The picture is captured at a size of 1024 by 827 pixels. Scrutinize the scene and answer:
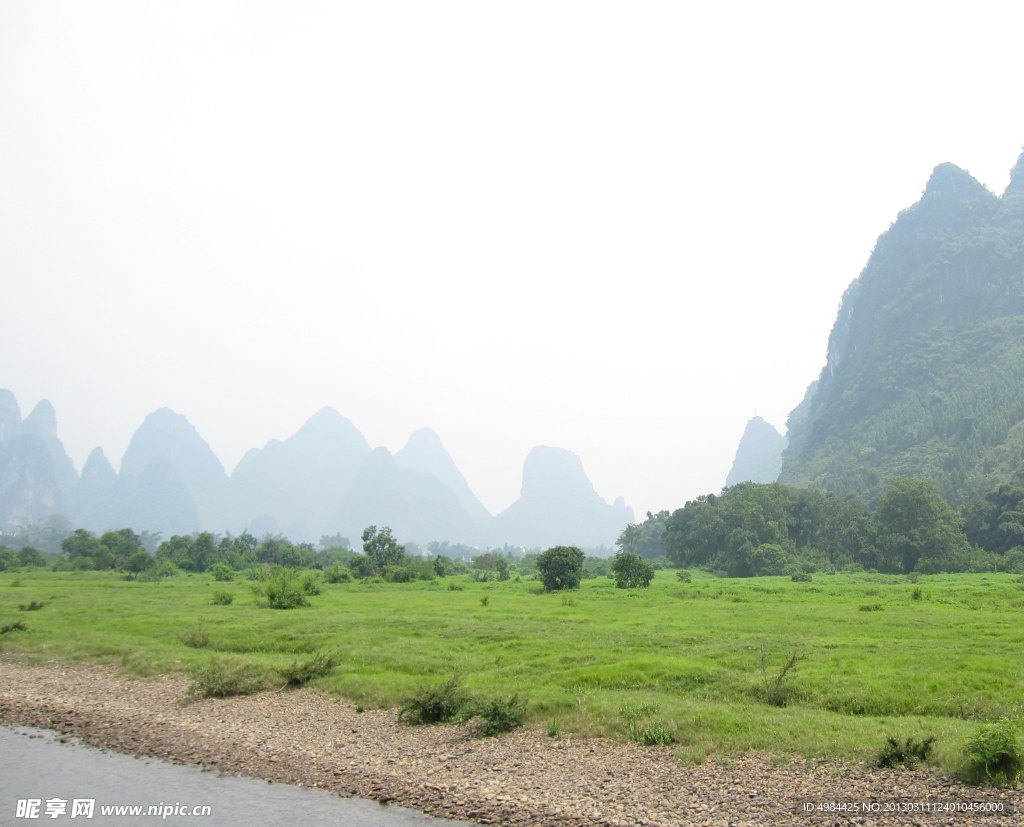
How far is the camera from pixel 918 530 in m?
54.6

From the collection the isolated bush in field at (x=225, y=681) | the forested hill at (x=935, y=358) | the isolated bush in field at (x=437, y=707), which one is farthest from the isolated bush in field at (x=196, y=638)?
the forested hill at (x=935, y=358)

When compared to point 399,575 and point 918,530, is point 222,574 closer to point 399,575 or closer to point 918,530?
point 399,575

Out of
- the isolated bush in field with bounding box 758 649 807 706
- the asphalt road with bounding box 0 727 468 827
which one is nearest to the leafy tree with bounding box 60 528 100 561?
the asphalt road with bounding box 0 727 468 827

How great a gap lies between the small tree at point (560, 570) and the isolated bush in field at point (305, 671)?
25.8 m

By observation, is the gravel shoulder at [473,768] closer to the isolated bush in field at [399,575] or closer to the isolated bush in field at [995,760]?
the isolated bush in field at [995,760]

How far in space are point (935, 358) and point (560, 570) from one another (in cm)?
12441

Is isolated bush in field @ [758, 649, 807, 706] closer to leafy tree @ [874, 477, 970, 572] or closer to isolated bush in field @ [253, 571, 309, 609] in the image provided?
isolated bush in field @ [253, 571, 309, 609]

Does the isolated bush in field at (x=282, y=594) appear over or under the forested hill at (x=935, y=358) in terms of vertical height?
under

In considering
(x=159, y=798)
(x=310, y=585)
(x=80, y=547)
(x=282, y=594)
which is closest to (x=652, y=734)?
(x=159, y=798)

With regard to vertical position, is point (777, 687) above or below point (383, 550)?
above

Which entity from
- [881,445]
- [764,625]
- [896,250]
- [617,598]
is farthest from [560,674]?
[896,250]

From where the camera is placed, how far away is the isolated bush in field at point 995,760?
952 cm

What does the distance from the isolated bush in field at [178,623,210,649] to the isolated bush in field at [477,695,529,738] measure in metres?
14.1

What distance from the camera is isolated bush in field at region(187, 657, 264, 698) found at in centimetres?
1698
